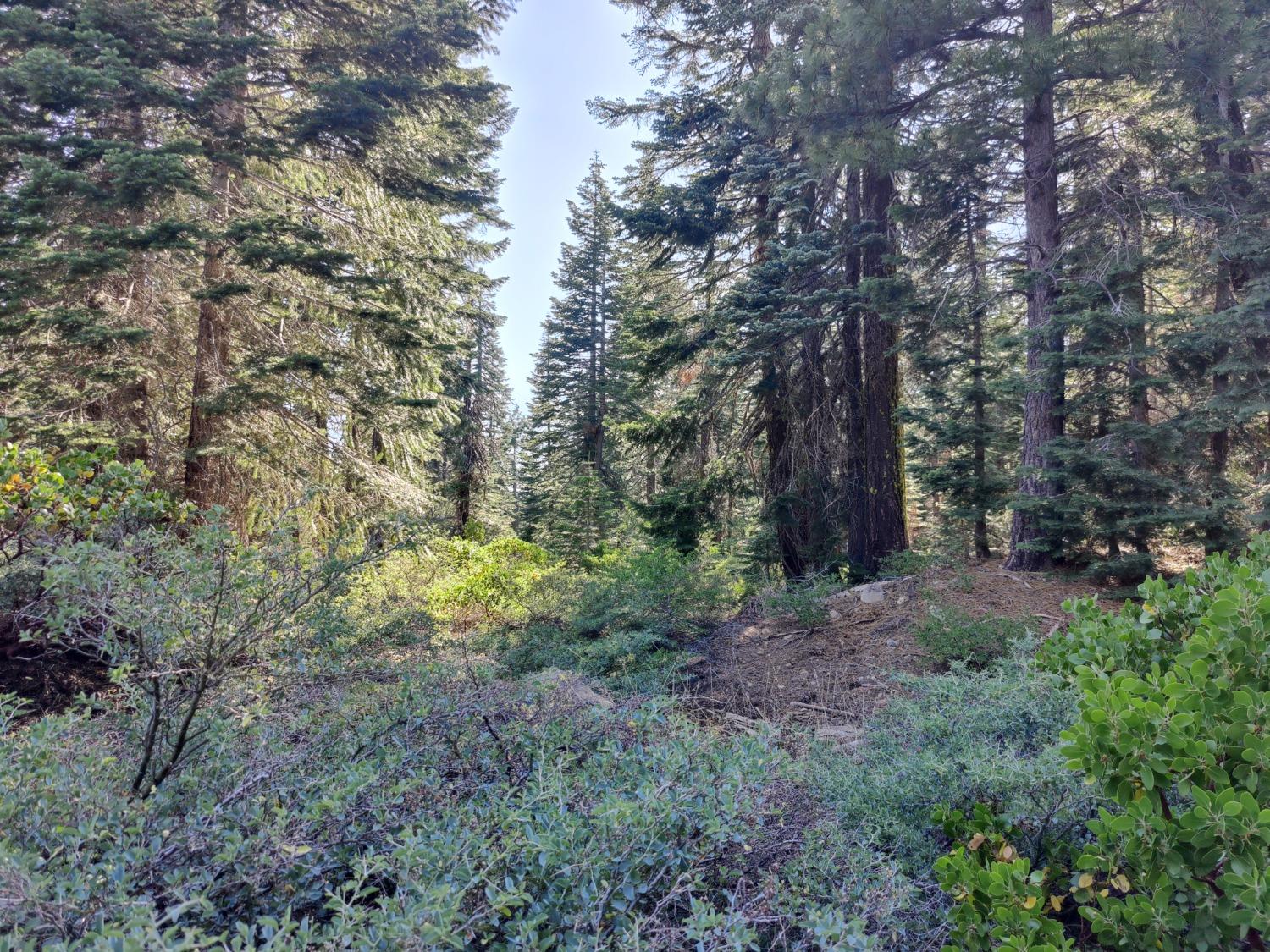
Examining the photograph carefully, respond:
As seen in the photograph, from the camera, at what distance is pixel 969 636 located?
15.5ft

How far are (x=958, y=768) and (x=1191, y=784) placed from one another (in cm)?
91

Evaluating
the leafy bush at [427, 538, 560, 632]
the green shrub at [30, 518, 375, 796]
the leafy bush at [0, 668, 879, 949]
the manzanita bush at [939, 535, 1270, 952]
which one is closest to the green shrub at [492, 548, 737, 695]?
the leafy bush at [427, 538, 560, 632]

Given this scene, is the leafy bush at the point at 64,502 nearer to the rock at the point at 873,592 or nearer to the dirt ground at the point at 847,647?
the dirt ground at the point at 847,647

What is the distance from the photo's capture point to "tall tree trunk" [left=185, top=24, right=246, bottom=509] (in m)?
6.79

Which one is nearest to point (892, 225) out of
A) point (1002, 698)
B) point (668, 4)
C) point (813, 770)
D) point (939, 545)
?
point (939, 545)

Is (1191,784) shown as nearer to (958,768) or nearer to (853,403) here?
(958,768)

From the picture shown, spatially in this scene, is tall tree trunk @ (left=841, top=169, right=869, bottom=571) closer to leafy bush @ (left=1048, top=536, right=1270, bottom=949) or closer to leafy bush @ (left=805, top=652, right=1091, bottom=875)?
leafy bush @ (left=805, top=652, right=1091, bottom=875)

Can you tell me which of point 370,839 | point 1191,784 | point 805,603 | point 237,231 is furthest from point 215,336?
point 1191,784

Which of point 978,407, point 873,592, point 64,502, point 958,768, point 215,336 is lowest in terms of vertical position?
point 958,768

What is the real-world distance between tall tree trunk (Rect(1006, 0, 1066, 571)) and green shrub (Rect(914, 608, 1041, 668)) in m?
1.39

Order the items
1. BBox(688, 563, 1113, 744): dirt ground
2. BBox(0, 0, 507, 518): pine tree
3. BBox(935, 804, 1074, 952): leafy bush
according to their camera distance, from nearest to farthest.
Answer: BBox(935, 804, 1074, 952): leafy bush < BBox(688, 563, 1113, 744): dirt ground < BBox(0, 0, 507, 518): pine tree

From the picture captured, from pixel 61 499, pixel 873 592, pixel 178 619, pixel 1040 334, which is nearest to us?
pixel 178 619

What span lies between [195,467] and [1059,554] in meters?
9.00

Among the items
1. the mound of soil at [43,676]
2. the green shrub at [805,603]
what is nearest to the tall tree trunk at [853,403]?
the green shrub at [805,603]
